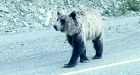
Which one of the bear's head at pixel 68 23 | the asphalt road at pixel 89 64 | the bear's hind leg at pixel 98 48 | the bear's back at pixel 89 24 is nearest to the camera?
the asphalt road at pixel 89 64

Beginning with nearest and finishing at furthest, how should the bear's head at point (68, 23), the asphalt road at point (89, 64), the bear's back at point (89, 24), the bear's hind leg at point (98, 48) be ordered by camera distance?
1. the asphalt road at point (89, 64)
2. the bear's head at point (68, 23)
3. the bear's back at point (89, 24)
4. the bear's hind leg at point (98, 48)

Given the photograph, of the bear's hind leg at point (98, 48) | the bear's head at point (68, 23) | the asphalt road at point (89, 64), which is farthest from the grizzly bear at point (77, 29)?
the bear's hind leg at point (98, 48)

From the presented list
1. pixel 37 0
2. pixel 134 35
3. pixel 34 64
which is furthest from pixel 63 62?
pixel 37 0

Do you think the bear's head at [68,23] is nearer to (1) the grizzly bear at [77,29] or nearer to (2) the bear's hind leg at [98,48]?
(1) the grizzly bear at [77,29]

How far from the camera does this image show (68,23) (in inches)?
365

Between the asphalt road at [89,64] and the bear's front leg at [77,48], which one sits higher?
the bear's front leg at [77,48]

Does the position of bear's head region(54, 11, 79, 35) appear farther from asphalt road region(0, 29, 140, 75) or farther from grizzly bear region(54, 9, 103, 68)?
asphalt road region(0, 29, 140, 75)

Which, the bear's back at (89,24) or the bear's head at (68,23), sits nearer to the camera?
the bear's head at (68,23)

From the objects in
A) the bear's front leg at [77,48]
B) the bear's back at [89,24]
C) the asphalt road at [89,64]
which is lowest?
the asphalt road at [89,64]

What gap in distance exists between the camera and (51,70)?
872cm

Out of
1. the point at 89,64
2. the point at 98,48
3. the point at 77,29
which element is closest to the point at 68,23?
the point at 77,29

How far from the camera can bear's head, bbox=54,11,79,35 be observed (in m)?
9.22

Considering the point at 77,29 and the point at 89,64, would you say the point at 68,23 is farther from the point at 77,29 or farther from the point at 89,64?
the point at 89,64

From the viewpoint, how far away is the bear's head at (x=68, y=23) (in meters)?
9.22
